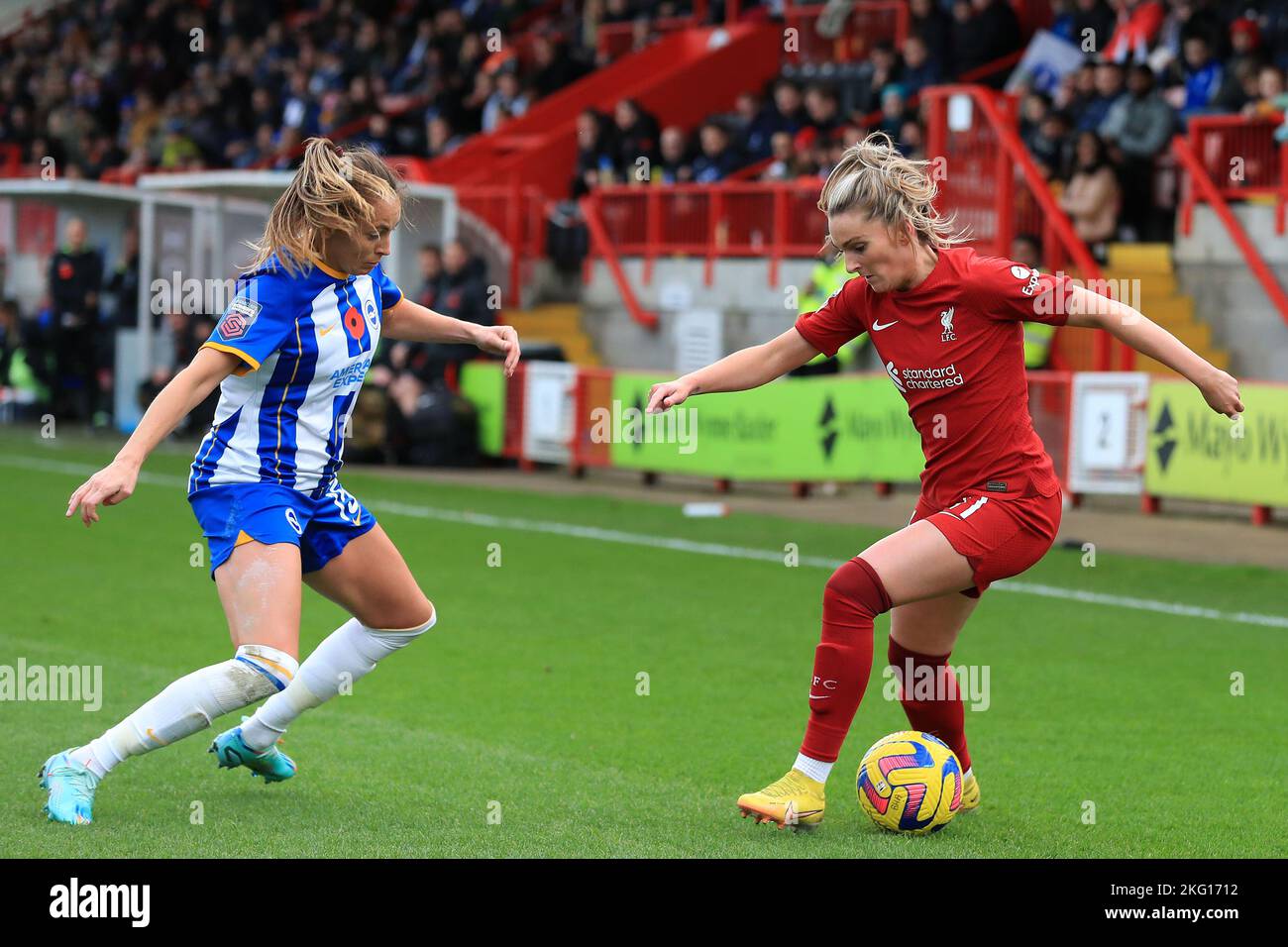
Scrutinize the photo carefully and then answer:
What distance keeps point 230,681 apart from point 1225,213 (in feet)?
42.5

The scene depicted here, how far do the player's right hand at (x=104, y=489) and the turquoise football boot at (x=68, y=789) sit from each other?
3.18ft

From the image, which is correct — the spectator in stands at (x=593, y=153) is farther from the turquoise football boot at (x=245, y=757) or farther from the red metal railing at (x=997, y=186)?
the turquoise football boot at (x=245, y=757)

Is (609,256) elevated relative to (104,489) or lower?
elevated

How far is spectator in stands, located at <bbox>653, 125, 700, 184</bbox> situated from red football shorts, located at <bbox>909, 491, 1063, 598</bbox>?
16906 millimetres

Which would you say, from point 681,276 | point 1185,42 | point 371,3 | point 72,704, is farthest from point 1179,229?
point 371,3

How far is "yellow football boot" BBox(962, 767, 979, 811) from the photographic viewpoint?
5.78 metres

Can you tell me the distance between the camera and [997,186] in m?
17.5

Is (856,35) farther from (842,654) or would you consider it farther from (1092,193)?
(842,654)

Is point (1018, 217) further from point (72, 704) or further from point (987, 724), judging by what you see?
point (72, 704)

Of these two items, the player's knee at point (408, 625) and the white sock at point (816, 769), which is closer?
the white sock at point (816, 769)

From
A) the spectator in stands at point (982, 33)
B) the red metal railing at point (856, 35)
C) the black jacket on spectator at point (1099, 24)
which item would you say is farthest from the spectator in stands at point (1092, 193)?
the red metal railing at point (856, 35)

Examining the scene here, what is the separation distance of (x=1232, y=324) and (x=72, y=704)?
1230 centimetres

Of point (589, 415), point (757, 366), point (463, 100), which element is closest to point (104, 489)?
point (757, 366)

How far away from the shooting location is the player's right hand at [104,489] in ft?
15.9
